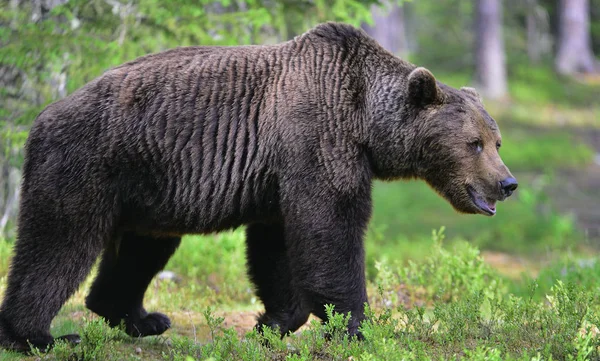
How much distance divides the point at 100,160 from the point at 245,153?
104cm

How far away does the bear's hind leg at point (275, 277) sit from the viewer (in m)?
6.53

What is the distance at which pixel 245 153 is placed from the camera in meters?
6.00

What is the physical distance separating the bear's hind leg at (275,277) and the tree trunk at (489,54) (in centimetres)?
2304

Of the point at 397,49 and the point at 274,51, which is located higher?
the point at 274,51

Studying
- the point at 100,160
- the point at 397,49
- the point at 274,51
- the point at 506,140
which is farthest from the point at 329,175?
the point at 397,49

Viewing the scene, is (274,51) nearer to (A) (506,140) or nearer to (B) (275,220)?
(B) (275,220)

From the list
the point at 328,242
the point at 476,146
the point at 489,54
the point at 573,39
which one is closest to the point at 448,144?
the point at 476,146

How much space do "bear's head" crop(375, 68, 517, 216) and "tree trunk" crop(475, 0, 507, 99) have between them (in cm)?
2291

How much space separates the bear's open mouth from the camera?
603 cm

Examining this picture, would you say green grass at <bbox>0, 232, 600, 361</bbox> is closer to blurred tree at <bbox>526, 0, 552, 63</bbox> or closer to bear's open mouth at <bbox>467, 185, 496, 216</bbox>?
bear's open mouth at <bbox>467, 185, 496, 216</bbox>

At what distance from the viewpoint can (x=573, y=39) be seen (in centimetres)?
3081

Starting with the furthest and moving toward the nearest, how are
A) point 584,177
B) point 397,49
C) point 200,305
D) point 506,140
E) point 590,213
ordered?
point 397,49 < point 506,140 < point 584,177 < point 590,213 < point 200,305

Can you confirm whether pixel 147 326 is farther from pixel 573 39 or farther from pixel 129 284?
pixel 573 39

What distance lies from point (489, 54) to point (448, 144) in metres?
23.2
